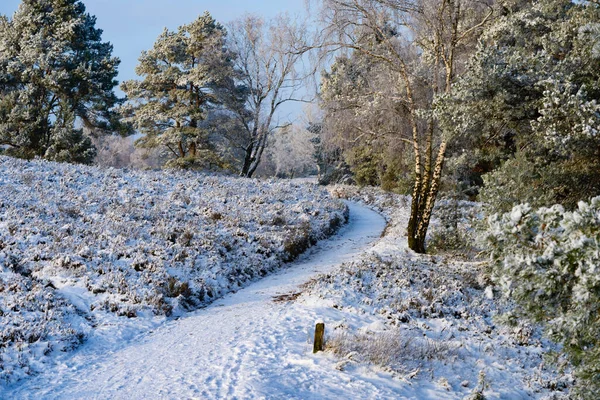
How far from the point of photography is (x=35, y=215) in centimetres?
1332

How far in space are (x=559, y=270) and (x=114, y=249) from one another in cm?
1054

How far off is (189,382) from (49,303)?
4.05m

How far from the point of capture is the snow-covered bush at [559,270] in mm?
4797

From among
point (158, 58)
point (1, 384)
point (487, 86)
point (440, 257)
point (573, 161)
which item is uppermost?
point (158, 58)

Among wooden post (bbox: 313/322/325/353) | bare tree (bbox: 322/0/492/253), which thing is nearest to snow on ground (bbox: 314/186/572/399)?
wooden post (bbox: 313/322/325/353)

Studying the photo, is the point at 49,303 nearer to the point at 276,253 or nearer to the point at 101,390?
the point at 101,390

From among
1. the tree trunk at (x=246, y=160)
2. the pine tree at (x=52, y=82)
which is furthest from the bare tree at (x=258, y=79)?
the pine tree at (x=52, y=82)

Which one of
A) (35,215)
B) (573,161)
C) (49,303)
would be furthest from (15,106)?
(573,161)

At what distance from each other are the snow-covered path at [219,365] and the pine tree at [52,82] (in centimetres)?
2209

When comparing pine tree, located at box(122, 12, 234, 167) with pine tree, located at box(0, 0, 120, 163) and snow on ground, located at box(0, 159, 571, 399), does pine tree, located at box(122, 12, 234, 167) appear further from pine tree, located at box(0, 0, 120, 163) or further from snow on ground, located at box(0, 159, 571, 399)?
snow on ground, located at box(0, 159, 571, 399)

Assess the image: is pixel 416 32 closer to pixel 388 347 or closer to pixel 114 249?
pixel 388 347

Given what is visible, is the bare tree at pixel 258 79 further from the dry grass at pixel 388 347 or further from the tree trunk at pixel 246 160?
the dry grass at pixel 388 347

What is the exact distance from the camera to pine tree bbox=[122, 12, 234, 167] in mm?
28766

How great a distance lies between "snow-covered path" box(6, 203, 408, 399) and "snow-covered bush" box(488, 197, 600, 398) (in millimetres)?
2971
